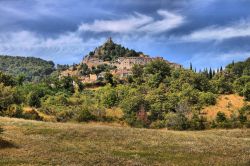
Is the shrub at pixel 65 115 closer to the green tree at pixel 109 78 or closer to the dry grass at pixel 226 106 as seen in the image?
the dry grass at pixel 226 106

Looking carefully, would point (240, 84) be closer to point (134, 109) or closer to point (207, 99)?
point (207, 99)

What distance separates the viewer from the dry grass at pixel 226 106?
130462 mm

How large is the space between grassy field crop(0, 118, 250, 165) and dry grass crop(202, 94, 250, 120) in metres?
57.4

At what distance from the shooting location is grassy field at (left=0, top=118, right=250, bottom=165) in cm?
5069

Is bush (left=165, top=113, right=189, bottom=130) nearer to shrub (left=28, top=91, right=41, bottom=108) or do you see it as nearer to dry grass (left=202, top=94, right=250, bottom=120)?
dry grass (left=202, top=94, right=250, bottom=120)

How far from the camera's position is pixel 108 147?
195ft

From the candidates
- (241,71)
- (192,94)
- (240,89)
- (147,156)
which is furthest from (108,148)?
(241,71)

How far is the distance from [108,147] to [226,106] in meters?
85.9

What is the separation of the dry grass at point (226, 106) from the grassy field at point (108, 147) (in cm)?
5738

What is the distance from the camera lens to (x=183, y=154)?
57875 mm

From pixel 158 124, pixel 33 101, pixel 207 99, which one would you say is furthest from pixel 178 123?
pixel 33 101

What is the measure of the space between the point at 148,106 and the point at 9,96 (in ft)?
139

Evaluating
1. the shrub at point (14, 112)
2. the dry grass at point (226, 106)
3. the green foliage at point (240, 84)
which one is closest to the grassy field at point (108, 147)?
the shrub at point (14, 112)

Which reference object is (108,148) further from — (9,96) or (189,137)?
(9,96)
